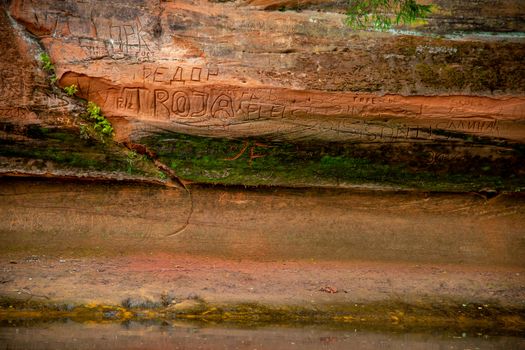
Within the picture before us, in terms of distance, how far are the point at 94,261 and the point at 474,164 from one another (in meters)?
3.97

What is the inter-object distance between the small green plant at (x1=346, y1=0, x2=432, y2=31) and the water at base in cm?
282

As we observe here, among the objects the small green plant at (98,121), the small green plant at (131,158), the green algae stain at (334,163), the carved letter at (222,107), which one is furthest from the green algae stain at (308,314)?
the carved letter at (222,107)

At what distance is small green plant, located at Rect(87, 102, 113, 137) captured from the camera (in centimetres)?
612

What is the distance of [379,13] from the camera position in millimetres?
6207

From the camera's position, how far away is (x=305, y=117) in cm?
628

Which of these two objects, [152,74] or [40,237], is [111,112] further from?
[40,237]

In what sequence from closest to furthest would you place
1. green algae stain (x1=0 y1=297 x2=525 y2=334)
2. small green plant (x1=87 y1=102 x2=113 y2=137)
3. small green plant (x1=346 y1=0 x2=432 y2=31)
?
small green plant (x1=346 y1=0 x2=432 y2=31) < green algae stain (x1=0 y1=297 x2=525 y2=334) < small green plant (x1=87 y1=102 x2=113 y2=137)

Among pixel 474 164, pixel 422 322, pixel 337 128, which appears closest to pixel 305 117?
pixel 337 128

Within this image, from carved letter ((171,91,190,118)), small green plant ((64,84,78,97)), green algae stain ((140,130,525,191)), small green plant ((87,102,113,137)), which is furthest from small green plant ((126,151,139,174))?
small green plant ((64,84,78,97))

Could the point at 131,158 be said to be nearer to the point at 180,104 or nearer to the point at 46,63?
the point at 180,104

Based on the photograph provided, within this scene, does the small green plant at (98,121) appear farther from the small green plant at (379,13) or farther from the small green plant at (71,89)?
the small green plant at (379,13)

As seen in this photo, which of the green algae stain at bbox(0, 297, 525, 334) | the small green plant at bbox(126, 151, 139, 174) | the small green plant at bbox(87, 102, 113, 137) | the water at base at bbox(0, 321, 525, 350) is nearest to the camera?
the water at base at bbox(0, 321, 525, 350)

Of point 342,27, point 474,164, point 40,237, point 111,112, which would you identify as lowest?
point 40,237

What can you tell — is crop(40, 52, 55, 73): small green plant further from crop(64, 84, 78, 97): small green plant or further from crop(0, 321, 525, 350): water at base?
crop(0, 321, 525, 350): water at base
